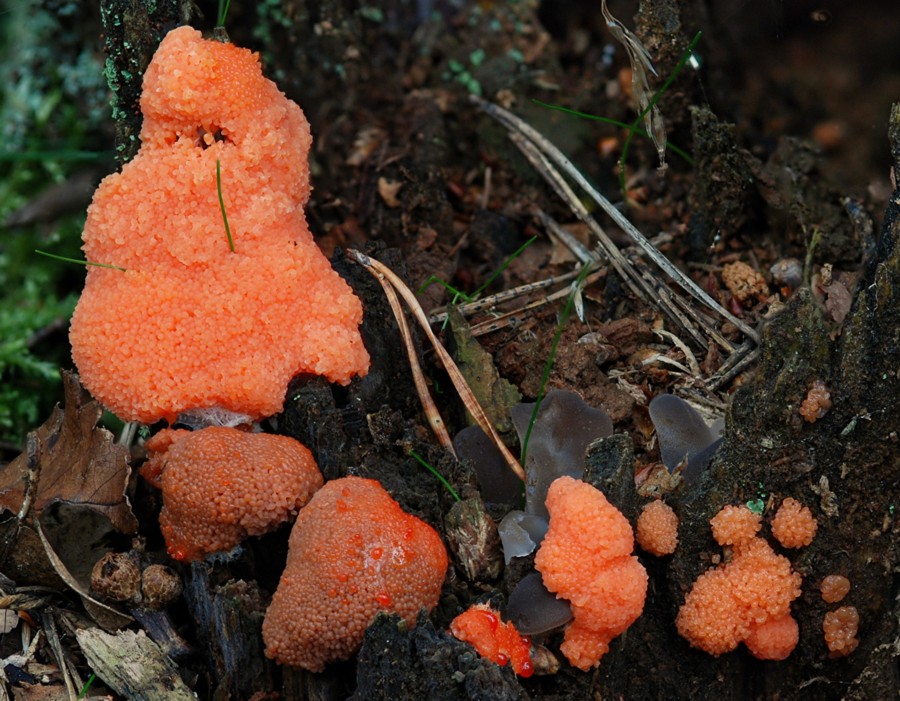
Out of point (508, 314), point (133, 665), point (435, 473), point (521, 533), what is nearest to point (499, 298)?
point (508, 314)

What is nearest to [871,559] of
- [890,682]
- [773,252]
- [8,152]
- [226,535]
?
[890,682]

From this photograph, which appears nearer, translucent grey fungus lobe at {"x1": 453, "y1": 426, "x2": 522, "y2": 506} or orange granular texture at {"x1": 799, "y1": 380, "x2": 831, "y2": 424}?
orange granular texture at {"x1": 799, "y1": 380, "x2": 831, "y2": 424}

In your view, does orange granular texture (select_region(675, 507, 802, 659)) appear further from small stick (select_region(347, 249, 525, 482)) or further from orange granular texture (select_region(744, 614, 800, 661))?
small stick (select_region(347, 249, 525, 482))

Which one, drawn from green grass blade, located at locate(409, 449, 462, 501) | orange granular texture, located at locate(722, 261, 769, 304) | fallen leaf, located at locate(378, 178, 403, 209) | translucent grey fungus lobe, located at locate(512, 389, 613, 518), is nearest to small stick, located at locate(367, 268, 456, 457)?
green grass blade, located at locate(409, 449, 462, 501)

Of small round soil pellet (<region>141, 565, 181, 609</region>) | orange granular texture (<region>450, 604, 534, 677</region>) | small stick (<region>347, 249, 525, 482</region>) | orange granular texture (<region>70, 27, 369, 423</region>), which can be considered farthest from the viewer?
small stick (<region>347, 249, 525, 482</region>)

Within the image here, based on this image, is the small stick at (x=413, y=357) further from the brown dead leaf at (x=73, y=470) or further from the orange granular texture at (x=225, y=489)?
the brown dead leaf at (x=73, y=470)

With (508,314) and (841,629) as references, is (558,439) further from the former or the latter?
(841,629)
